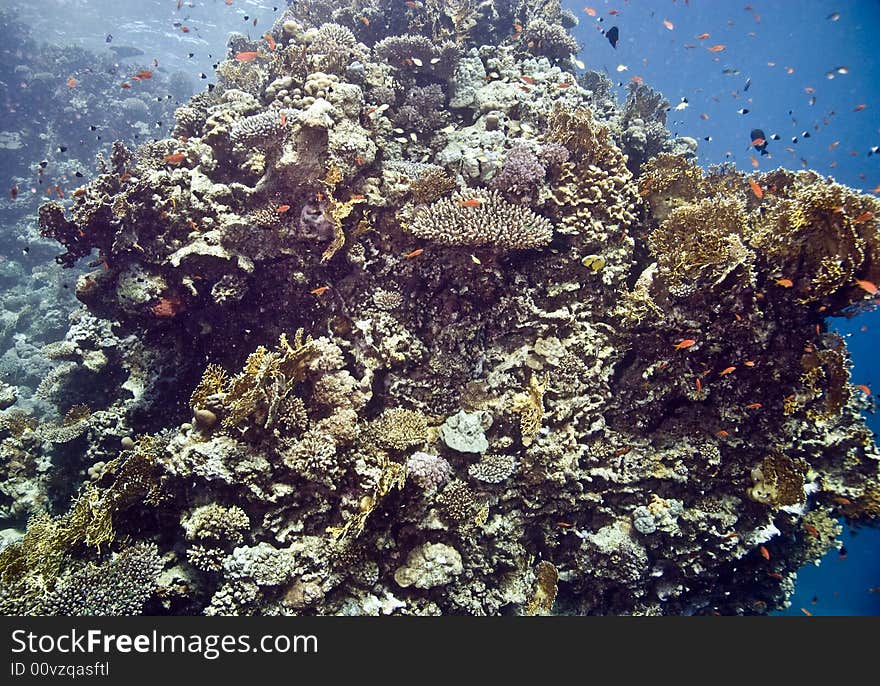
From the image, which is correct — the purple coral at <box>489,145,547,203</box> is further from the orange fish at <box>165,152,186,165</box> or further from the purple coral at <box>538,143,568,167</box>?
the orange fish at <box>165,152,186,165</box>

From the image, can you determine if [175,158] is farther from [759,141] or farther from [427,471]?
[759,141]


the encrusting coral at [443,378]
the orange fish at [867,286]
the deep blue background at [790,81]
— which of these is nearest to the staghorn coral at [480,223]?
the encrusting coral at [443,378]

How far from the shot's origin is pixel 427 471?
17.7ft

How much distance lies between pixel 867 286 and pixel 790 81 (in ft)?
526

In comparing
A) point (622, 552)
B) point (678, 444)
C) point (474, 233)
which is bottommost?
point (622, 552)

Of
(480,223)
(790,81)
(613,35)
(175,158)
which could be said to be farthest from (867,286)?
(790,81)

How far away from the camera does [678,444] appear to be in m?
6.15

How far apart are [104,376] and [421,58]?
9108mm

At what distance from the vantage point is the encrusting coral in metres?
4.95

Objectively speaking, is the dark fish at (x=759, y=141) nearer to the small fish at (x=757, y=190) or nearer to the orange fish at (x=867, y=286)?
the small fish at (x=757, y=190)

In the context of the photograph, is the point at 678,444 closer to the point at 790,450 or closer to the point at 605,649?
the point at 790,450

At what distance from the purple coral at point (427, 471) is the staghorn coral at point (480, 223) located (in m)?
2.92

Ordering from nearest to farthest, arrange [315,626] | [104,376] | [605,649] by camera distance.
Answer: [315,626]
[605,649]
[104,376]

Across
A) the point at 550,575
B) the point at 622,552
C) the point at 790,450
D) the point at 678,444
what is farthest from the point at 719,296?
the point at 550,575
